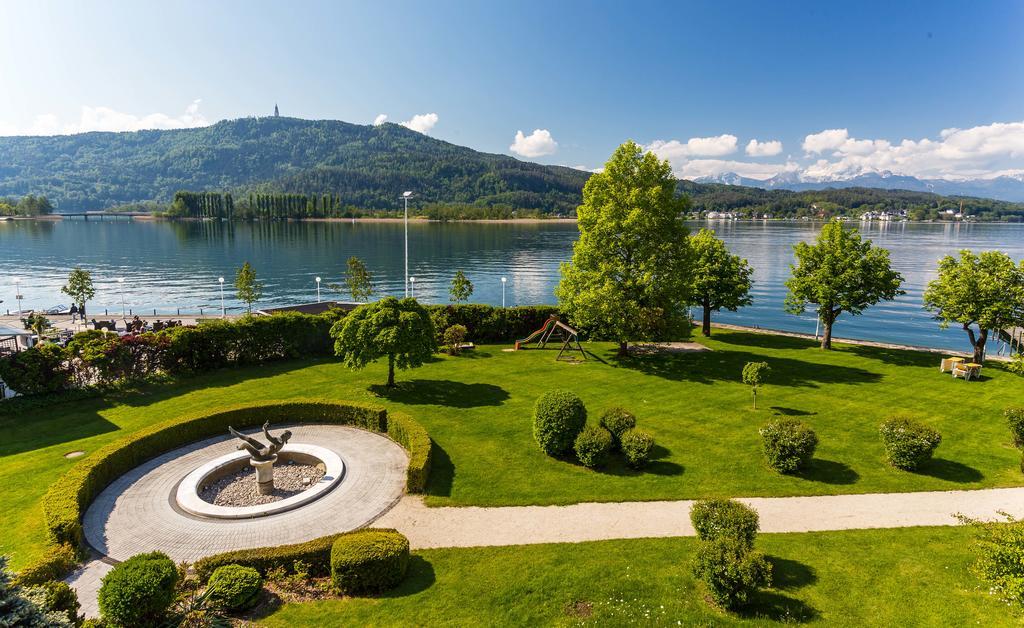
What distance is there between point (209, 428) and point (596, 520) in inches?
621

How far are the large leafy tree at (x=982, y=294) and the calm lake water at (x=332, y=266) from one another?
1143 inches

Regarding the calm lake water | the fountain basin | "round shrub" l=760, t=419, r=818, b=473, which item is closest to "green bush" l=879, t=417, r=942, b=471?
"round shrub" l=760, t=419, r=818, b=473

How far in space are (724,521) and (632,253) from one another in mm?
21759

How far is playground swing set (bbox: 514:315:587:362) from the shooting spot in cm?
3355

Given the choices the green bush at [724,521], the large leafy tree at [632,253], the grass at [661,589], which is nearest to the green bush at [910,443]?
the grass at [661,589]

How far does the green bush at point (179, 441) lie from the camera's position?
13.7 metres

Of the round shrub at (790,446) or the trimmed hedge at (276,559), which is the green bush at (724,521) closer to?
the round shrub at (790,446)

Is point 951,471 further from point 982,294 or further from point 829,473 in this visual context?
point 982,294

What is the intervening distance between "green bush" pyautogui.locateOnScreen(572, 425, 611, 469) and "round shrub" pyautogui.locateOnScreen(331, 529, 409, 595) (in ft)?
25.2

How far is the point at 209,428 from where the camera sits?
2061 cm

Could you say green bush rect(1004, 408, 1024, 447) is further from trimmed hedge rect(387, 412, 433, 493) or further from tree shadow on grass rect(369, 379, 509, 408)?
trimmed hedge rect(387, 412, 433, 493)

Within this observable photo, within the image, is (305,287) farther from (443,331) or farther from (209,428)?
(209,428)

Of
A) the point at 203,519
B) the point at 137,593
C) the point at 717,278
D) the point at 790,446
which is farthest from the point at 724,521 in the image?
the point at 717,278

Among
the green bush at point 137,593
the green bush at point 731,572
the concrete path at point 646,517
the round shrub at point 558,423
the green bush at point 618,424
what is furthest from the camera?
the green bush at point 618,424
